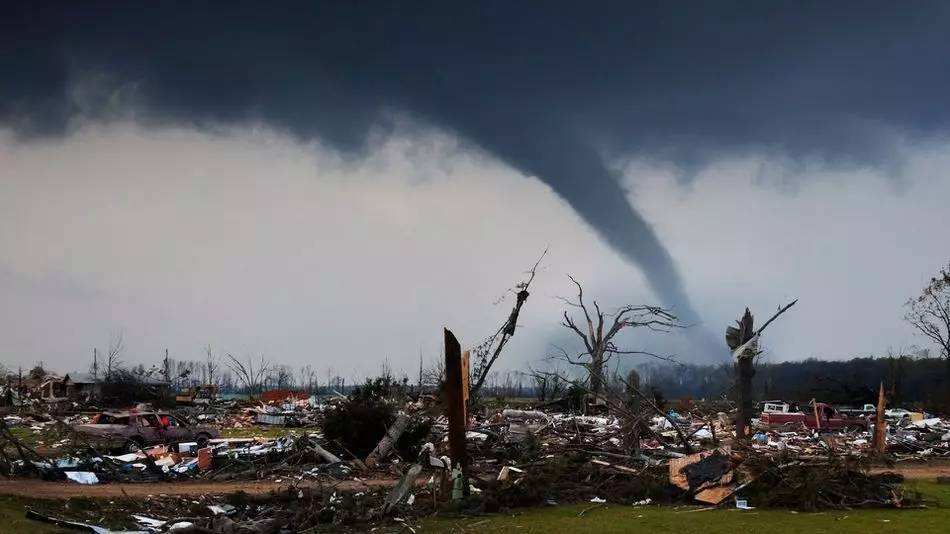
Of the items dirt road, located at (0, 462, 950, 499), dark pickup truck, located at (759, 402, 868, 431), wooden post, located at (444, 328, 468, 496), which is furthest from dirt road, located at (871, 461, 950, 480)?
wooden post, located at (444, 328, 468, 496)

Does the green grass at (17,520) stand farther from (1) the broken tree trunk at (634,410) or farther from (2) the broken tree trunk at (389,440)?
(1) the broken tree trunk at (634,410)

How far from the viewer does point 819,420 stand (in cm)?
3111

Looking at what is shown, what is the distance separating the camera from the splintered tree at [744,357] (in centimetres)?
2010

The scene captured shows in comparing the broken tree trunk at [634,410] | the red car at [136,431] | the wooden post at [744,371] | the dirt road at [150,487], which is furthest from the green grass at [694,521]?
the red car at [136,431]

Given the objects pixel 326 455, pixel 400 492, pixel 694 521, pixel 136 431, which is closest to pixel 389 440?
pixel 326 455

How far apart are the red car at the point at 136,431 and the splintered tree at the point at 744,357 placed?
15048 millimetres

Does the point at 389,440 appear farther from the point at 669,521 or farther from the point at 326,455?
the point at 669,521

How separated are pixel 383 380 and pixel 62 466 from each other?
52.9 feet

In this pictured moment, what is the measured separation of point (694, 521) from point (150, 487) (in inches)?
443

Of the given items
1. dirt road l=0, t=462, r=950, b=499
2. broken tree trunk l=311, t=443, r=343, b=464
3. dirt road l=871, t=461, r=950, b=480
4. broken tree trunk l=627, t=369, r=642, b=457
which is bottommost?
dirt road l=871, t=461, r=950, b=480

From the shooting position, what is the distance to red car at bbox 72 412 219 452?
23.0 m

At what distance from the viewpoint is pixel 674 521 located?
12.1 meters

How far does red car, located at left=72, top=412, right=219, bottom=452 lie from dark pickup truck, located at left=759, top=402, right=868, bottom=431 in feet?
70.2

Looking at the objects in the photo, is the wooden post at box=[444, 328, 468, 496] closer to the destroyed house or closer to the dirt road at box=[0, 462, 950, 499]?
the dirt road at box=[0, 462, 950, 499]
